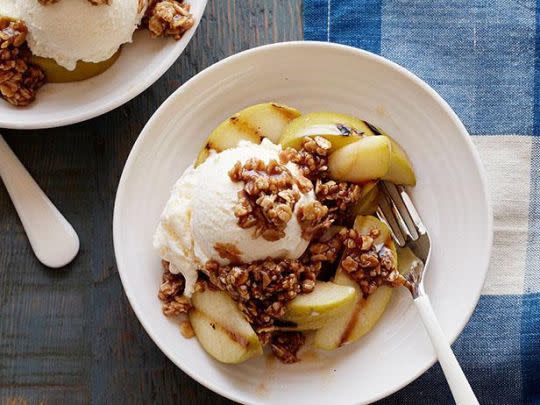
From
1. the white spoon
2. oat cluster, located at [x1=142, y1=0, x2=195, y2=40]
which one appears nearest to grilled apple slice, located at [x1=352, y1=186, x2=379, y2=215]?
oat cluster, located at [x1=142, y1=0, x2=195, y2=40]

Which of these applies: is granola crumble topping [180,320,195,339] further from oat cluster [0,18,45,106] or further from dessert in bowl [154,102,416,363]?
oat cluster [0,18,45,106]

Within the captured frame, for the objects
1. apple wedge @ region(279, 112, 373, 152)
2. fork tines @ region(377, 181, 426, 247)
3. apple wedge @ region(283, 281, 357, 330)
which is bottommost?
apple wedge @ region(283, 281, 357, 330)

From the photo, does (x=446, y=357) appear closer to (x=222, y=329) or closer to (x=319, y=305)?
(x=319, y=305)

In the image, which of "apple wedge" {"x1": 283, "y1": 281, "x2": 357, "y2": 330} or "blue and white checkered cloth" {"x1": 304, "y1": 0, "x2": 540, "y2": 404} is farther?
"blue and white checkered cloth" {"x1": 304, "y1": 0, "x2": 540, "y2": 404}

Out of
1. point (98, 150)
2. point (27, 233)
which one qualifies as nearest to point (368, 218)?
point (98, 150)

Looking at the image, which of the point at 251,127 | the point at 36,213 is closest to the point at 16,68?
the point at 36,213

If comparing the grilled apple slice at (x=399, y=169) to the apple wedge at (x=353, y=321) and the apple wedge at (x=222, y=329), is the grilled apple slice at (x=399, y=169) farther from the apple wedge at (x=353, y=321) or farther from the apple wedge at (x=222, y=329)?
the apple wedge at (x=222, y=329)
